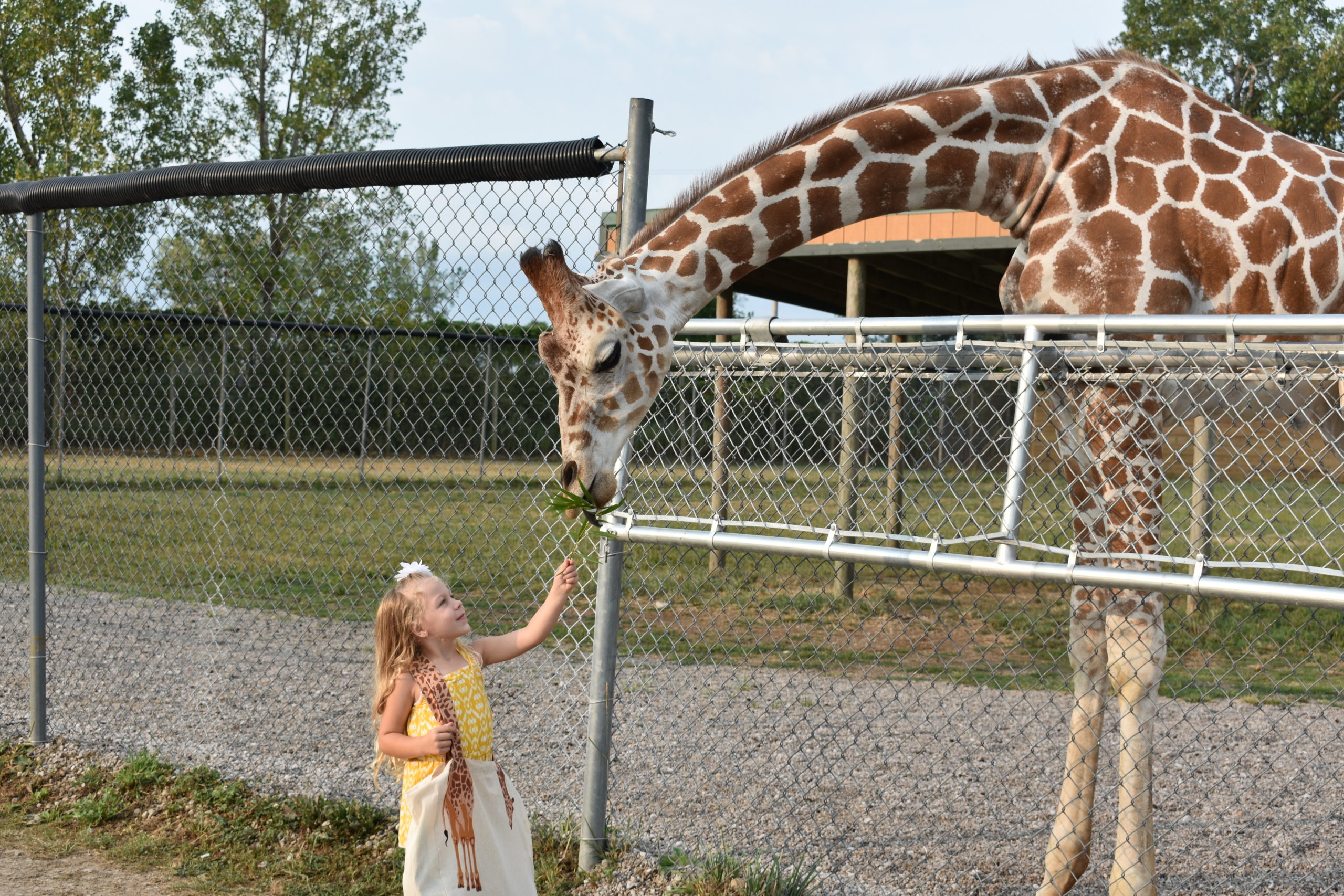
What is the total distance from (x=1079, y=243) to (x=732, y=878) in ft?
7.16

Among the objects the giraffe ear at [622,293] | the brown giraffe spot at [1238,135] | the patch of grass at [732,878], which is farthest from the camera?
the brown giraffe spot at [1238,135]

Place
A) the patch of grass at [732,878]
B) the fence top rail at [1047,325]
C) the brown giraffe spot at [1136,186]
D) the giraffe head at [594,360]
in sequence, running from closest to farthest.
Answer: the fence top rail at [1047,325] < the giraffe head at [594,360] < the patch of grass at [732,878] < the brown giraffe spot at [1136,186]

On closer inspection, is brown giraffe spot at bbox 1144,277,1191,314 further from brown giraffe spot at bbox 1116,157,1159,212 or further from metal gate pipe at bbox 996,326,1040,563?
metal gate pipe at bbox 996,326,1040,563

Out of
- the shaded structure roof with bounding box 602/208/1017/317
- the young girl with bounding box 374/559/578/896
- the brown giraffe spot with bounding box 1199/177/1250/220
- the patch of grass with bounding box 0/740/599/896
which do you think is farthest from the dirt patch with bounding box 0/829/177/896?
the shaded structure roof with bounding box 602/208/1017/317

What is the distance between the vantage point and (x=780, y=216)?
3326mm

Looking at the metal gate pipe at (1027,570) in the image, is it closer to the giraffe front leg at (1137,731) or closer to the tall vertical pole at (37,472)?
the giraffe front leg at (1137,731)

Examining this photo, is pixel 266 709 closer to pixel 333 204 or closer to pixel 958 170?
pixel 958 170

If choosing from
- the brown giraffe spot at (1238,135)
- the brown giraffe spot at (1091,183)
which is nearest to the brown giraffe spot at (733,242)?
the brown giraffe spot at (1091,183)

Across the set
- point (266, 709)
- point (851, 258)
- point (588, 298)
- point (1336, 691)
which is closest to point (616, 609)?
point (588, 298)

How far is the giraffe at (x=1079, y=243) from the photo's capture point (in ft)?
9.79

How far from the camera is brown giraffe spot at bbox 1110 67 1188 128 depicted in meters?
3.36

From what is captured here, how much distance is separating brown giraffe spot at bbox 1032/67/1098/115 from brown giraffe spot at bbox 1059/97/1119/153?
0.04 meters

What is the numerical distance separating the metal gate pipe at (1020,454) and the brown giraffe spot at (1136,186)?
968mm

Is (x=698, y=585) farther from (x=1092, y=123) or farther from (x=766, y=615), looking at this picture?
(x=1092, y=123)
